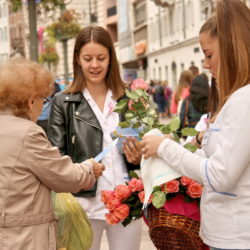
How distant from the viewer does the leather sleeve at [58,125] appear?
4.21 metres

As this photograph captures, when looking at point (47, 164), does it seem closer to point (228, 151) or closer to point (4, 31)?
point (228, 151)

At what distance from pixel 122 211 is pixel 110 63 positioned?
105cm

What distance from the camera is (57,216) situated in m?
3.65

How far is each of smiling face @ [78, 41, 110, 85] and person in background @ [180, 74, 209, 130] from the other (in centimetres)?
474

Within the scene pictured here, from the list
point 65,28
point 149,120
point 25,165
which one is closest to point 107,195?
point 149,120

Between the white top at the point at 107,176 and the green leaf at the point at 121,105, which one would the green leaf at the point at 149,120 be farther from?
the white top at the point at 107,176

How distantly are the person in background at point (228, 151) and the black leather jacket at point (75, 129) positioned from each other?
1.15m

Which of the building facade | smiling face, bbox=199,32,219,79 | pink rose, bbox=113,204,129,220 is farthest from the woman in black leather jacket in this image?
the building facade

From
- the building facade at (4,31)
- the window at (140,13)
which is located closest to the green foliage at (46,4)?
the window at (140,13)

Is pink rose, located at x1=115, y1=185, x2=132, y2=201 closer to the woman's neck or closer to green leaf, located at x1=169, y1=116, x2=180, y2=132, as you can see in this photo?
green leaf, located at x1=169, y1=116, x2=180, y2=132

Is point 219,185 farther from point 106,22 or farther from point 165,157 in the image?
point 106,22

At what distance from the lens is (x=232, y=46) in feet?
9.64

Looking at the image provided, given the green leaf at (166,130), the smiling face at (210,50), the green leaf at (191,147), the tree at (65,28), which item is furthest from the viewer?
the tree at (65,28)

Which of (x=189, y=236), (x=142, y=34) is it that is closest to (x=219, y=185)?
(x=189, y=236)
